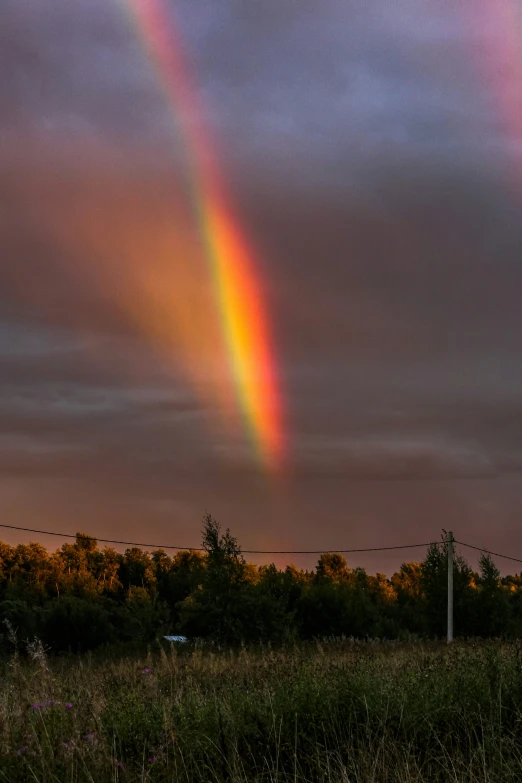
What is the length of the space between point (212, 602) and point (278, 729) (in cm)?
2979

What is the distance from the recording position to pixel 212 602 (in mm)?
36531

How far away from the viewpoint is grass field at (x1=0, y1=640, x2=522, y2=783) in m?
6.35

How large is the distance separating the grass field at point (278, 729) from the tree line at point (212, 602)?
1.40m

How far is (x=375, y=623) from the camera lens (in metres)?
59.4

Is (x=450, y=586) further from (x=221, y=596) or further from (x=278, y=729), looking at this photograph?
(x=278, y=729)

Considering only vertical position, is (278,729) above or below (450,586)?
below

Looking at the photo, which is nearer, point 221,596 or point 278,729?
point 278,729

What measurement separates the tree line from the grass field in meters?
1.40

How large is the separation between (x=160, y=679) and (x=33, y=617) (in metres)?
36.7

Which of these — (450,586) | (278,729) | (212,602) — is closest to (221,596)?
(212,602)

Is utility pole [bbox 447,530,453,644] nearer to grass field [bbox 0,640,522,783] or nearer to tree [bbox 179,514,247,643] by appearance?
tree [bbox 179,514,247,643]

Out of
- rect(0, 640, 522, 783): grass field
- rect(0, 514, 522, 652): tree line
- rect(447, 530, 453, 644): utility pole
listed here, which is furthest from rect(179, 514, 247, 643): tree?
rect(0, 640, 522, 783): grass field

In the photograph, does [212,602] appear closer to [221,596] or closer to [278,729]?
[221,596]

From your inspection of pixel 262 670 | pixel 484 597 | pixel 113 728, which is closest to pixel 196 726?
pixel 113 728
